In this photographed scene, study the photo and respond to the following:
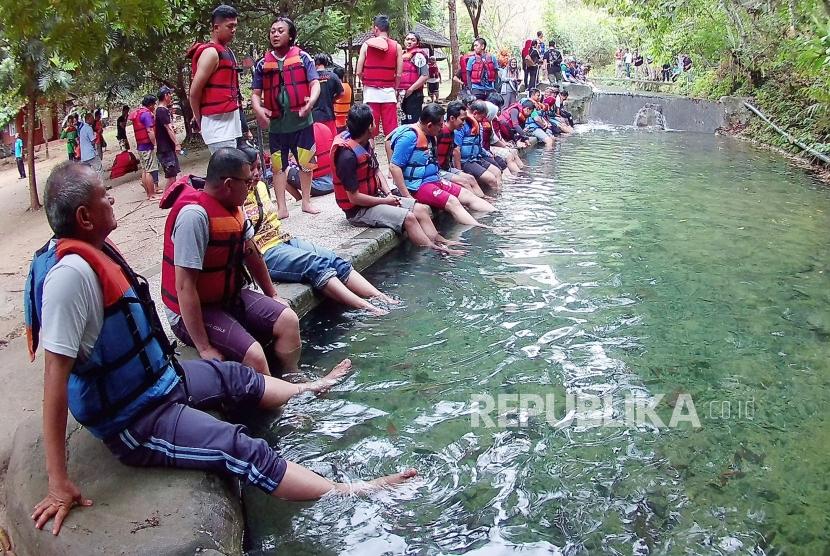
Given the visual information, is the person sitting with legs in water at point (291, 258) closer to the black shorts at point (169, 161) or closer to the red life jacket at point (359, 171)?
the red life jacket at point (359, 171)

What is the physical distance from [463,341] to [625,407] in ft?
4.04

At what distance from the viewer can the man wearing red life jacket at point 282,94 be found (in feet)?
20.4

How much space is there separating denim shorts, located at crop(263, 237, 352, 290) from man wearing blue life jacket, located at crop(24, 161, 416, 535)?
74.2 inches

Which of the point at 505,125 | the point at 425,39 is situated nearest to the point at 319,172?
the point at 505,125

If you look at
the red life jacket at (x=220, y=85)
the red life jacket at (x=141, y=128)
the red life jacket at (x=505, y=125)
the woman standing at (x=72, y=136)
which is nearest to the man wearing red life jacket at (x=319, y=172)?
the red life jacket at (x=220, y=85)

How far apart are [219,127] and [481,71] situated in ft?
31.9

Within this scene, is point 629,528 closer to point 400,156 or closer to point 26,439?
A: point 26,439

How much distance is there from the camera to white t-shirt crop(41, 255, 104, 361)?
7.11ft

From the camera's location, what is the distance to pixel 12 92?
16203 millimetres

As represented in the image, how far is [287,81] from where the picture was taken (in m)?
6.24

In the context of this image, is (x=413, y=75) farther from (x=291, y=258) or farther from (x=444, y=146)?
(x=291, y=258)

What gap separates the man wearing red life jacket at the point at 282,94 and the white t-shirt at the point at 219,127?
23.2 inches

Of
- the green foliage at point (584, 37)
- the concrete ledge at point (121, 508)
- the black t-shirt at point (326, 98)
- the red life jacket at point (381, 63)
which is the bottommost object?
the concrete ledge at point (121, 508)

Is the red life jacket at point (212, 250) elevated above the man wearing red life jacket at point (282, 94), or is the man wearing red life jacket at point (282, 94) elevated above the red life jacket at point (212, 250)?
the man wearing red life jacket at point (282, 94)
